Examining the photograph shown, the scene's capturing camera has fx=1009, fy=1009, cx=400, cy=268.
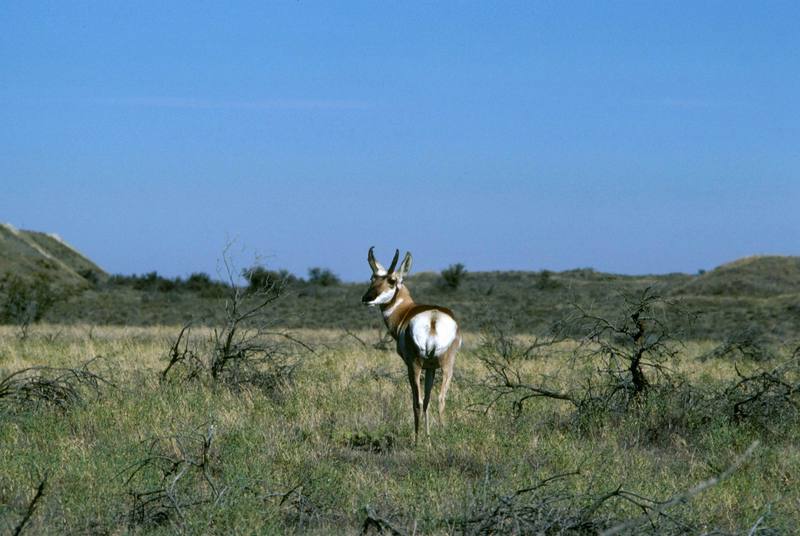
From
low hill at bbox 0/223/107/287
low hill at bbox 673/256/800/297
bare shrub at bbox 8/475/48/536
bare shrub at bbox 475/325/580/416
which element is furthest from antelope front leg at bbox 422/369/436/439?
low hill at bbox 0/223/107/287

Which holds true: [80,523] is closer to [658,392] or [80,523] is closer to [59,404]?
[59,404]

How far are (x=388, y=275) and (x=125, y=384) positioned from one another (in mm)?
4107

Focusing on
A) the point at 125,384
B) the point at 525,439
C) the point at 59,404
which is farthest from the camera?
the point at 125,384

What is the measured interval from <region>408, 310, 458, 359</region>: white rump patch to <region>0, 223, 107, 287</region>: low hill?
4028 centimetres

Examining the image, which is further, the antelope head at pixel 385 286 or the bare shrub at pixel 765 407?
the antelope head at pixel 385 286

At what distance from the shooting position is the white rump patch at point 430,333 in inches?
399

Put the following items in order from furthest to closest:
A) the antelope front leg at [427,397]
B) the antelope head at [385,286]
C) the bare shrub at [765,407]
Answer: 1. the antelope head at [385,286]
2. the bare shrub at [765,407]
3. the antelope front leg at [427,397]

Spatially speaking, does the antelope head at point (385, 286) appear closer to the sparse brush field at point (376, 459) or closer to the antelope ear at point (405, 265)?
the antelope ear at point (405, 265)

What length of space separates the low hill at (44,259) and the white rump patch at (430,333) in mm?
40284

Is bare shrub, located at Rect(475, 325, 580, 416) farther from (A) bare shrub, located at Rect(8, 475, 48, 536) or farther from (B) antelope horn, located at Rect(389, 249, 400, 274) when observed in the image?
(A) bare shrub, located at Rect(8, 475, 48, 536)

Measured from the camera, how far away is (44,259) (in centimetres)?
5625

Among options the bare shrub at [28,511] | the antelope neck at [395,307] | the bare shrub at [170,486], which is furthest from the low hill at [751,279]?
the bare shrub at [28,511]

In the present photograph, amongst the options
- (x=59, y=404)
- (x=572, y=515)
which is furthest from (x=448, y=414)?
(x=572, y=515)

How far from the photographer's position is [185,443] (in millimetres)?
9148
